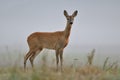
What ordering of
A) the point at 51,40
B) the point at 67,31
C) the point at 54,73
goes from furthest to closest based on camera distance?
the point at 51,40
the point at 67,31
the point at 54,73

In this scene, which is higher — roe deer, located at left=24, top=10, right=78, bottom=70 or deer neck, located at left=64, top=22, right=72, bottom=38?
deer neck, located at left=64, top=22, right=72, bottom=38

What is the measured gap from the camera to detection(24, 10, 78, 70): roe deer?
15625mm

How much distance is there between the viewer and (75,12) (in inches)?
628

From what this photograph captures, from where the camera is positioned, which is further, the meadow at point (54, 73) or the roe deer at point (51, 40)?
the roe deer at point (51, 40)

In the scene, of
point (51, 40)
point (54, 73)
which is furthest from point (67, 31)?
point (54, 73)

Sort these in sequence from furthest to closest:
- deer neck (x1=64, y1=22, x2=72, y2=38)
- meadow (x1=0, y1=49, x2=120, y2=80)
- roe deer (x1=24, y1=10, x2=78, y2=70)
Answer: deer neck (x1=64, y1=22, x2=72, y2=38), roe deer (x1=24, y1=10, x2=78, y2=70), meadow (x1=0, y1=49, x2=120, y2=80)

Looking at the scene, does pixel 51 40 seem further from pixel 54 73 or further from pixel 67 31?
pixel 54 73

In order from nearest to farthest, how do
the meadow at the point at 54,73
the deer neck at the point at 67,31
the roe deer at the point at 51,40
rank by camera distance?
the meadow at the point at 54,73, the roe deer at the point at 51,40, the deer neck at the point at 67,31

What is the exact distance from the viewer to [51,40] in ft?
53.9

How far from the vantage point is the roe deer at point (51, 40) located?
15.6 m

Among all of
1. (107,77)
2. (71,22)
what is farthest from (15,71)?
(71,22)

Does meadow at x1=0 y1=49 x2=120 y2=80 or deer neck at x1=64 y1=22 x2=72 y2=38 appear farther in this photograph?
deer neck at x1=64 y1=22 x2=72 y2=38

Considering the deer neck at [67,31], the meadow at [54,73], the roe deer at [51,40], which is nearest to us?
the meadow at [54,73]

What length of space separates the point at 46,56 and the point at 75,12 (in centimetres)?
841
